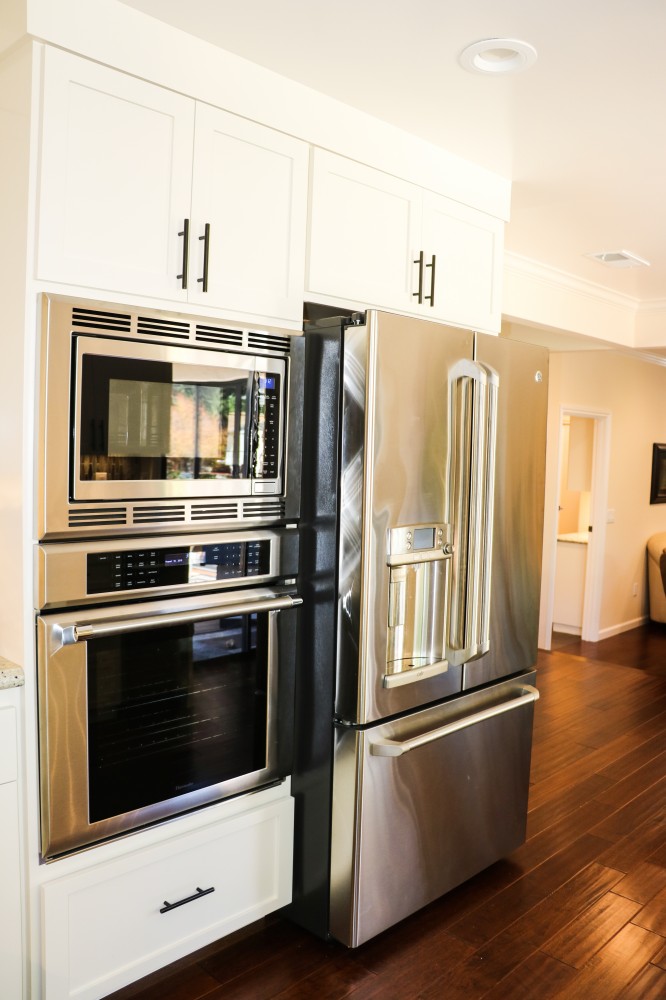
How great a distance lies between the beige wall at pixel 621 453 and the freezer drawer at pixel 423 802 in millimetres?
3660

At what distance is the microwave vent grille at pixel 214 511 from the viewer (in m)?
2.15

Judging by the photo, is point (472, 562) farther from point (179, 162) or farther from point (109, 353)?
point (179, 162)

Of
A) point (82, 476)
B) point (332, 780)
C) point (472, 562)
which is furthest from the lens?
point (472, 562)

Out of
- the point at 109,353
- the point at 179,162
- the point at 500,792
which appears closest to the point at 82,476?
the point at 109,353

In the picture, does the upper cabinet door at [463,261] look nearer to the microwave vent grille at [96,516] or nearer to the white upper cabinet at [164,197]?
the white upper cabinet at [164,197]

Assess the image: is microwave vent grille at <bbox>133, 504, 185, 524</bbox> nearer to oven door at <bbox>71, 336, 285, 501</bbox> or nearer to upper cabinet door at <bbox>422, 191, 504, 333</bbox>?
oven door at <bbox>71, 336, 285, 501</bbox>

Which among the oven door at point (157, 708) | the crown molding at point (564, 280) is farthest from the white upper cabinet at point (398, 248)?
the crown molding at point (564, 280)

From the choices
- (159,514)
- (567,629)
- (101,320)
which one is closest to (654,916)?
(159,514)

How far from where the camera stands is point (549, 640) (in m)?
6.45

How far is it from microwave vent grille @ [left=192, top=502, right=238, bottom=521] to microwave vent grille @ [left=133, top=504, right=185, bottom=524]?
0.15 ft

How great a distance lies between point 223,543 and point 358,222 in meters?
1.08

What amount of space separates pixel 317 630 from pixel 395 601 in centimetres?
25

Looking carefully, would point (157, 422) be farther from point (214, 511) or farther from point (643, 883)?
point (643, 883)

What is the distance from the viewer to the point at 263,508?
2.32 m
